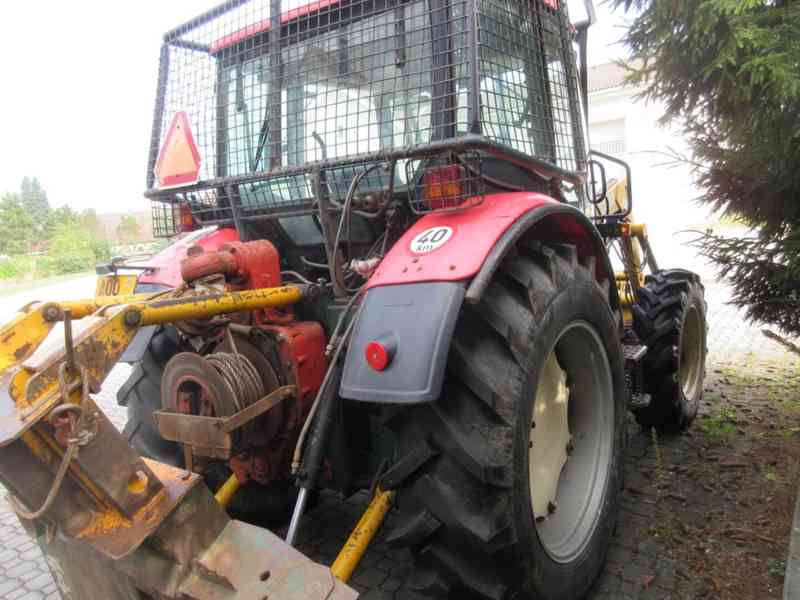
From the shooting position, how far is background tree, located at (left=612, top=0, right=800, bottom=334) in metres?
2.83

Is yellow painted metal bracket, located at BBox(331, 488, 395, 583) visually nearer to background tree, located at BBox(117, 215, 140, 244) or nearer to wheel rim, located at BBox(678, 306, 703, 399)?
wheel rim, located at BBox(678, 306, 703, 399)

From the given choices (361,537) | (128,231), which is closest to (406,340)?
(361,537)

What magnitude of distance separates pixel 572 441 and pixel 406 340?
1268 mm

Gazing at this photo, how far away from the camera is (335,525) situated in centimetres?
297

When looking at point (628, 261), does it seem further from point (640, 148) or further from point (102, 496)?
point (640, 148)

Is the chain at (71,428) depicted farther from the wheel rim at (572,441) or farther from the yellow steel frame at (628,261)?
the yellow steel frame at (628,261)

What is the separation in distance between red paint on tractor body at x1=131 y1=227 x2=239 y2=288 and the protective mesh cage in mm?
111

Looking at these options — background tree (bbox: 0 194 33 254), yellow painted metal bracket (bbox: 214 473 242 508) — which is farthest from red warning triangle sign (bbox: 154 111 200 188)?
background tree (bbox: 0 194 33 254)

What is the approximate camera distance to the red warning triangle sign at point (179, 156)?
8.80 feet

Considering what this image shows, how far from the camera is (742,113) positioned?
10.6 feet

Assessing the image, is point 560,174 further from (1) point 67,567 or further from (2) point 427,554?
(1) point 67,567

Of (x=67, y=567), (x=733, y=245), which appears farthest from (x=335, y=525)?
(x=733, y=245)

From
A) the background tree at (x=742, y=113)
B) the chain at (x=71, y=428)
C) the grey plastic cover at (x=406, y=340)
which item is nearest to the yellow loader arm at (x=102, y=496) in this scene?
the chain at (x=71, y=428)

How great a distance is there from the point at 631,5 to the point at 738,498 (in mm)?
2741
